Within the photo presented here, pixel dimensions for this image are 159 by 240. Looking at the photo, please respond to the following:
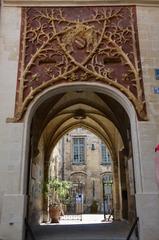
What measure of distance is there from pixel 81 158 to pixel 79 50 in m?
18.1

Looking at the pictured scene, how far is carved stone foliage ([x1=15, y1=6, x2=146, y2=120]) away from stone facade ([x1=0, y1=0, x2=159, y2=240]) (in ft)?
0.54

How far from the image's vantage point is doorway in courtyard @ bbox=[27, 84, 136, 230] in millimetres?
9953

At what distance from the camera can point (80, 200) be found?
73.2ft

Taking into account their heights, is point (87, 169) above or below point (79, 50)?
below

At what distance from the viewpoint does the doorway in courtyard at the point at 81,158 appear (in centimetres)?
995

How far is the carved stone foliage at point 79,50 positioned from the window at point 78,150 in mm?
17888

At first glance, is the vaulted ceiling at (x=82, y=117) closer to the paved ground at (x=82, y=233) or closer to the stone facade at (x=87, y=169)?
the paved ground at (x=82, y=233)

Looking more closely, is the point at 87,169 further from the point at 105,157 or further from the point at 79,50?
the point at 79,50

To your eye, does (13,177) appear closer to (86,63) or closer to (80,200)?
(86,63)

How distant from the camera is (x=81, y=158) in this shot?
24453 millimetres

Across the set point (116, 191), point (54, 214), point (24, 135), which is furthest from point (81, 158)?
point (24, 135)

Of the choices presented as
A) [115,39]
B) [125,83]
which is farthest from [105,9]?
[125,83]

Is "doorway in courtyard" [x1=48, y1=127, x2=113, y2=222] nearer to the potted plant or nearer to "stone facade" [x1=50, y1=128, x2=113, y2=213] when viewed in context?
"stone facade" [x1=50, y1=128, x2=113, y2=213]

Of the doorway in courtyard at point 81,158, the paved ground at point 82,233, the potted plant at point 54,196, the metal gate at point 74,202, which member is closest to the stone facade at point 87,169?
the doorway in courtyard at point 81,158
